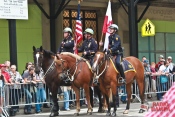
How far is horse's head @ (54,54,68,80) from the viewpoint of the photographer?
44.0 ft

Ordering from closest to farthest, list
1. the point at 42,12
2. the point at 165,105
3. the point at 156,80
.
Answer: the point at 165,105 → the point at 156,80 → the point at 42,12

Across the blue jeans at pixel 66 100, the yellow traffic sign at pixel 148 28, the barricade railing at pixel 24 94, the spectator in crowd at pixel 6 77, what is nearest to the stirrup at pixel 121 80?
the blue jeans at pixel 66 100

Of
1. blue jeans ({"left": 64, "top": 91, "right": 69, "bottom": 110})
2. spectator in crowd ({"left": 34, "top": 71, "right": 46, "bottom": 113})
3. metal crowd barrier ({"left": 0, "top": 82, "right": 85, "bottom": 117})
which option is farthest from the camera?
blue jeans ({"left": 64, "top": 91, "right": 69, "bottom": 110})

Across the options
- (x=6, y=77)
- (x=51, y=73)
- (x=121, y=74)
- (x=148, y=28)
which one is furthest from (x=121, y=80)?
(x=148, y=28)

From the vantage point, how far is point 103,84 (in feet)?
44.5

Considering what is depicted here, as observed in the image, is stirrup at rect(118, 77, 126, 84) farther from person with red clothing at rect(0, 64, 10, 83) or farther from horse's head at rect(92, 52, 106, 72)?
person with red clothing at rect(0, 64, 10, 83)

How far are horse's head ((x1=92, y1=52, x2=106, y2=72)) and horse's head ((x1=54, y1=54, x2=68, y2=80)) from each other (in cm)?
98

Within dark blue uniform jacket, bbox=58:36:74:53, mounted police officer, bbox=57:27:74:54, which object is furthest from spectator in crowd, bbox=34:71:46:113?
mounted police officer, bbox=57:27:74:54

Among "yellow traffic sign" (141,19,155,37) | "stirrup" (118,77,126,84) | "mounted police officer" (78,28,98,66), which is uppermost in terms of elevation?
"yellow traffic sign" (141,19,155,37)

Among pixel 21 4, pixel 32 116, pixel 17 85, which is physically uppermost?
pixel 21 4

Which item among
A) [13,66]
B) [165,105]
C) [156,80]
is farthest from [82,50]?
[165,105]

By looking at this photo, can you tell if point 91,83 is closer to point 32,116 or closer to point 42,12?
point 32,116

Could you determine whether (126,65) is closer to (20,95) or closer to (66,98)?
(66,98)

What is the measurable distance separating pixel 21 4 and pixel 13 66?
2.41m
